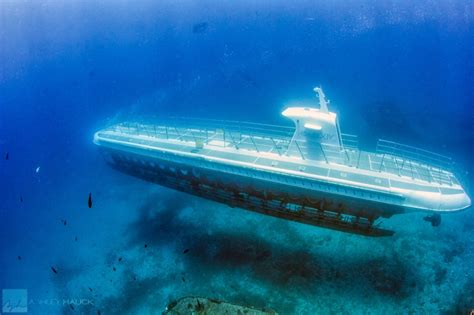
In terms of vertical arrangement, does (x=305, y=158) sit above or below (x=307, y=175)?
above

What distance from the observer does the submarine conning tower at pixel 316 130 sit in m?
20.7

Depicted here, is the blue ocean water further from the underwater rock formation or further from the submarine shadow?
the underwater rock formation

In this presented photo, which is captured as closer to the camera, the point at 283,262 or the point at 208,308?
the point at 208,308

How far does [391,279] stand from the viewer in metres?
17.2

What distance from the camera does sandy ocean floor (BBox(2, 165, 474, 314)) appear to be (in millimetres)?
16719

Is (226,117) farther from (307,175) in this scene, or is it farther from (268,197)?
(307,175)

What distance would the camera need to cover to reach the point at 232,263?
63.1 ft

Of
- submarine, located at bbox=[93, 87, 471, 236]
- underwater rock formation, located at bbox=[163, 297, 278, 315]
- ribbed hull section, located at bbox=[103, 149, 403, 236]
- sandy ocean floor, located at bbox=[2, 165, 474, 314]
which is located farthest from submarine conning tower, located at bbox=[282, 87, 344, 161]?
underwater rock formation, located at bbox=[163, 297, 278, 315]

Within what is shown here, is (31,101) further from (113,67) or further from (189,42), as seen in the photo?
(189,42)

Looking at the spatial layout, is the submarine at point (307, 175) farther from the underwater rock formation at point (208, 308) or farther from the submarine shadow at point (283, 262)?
the underwater rock formation at point (208, 308)

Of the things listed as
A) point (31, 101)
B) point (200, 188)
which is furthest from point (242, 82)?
point (31, 101)

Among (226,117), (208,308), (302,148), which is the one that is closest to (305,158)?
(302,148)

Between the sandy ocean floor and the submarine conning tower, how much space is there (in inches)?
A: 233

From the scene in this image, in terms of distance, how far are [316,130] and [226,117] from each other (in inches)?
802
